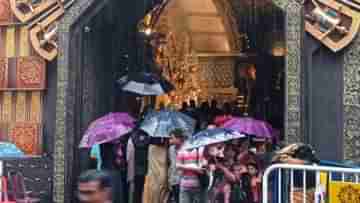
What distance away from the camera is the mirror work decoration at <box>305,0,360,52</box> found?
27.3ft

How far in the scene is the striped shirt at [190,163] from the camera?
7891mm

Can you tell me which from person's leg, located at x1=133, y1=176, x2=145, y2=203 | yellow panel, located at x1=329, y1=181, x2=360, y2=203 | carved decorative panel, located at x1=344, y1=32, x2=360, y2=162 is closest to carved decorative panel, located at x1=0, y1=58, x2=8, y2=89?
person's leg, located at x1=133, y1=176, x2=145, y2=203

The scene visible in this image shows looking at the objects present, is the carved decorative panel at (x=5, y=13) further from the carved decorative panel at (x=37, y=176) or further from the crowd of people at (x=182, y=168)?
the crowd of people at (x=182, y=168)

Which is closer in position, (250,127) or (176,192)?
(176,192)

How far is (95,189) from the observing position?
13.6ft

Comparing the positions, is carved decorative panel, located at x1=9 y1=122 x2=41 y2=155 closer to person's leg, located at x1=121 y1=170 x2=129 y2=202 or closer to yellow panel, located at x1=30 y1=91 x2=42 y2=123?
yellow panel, located at x1=30 y1=91 x2=42 y2=123

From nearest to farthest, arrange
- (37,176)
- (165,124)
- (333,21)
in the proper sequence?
(333,21), (165,124), (37,176)

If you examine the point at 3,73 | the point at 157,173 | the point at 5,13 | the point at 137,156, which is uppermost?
the point at 5,13

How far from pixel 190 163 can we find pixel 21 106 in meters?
3.62

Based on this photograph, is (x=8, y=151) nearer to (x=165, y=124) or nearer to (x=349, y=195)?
(x=165, y=124)

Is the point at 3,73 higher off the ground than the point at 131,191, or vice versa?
the point at 3,73

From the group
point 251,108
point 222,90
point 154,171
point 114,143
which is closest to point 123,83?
point 114,143

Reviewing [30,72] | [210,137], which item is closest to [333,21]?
[210,137]

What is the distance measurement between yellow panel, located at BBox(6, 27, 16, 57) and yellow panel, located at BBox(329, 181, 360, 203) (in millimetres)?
6218
